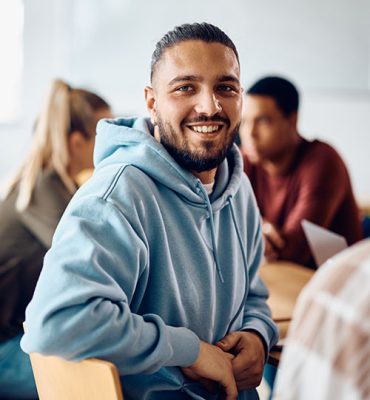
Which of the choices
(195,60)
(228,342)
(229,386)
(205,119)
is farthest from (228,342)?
(195,60)

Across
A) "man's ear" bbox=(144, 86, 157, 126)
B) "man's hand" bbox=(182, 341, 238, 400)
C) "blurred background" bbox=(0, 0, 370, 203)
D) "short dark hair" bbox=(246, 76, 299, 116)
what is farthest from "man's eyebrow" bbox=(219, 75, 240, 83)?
"blurred background" bbox=(0, 0, 370, 203)

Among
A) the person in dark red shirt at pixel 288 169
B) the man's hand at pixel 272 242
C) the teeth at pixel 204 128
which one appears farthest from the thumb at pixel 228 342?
the person in dark red shirt at pixel 288 169

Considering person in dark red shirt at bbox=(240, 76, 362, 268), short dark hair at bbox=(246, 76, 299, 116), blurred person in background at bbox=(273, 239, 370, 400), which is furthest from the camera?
short dark hair at bbox=(246, 76, 299, 116)

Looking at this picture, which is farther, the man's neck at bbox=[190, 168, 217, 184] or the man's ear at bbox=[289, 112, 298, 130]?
the man's ear at bbox=[289, 112, 298, 130]

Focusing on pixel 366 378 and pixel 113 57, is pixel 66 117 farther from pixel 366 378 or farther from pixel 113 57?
pixel 113 57

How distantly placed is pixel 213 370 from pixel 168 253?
0.77 ft

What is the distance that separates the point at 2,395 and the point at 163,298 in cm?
84

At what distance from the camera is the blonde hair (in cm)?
240

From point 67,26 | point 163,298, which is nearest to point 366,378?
point 163,298

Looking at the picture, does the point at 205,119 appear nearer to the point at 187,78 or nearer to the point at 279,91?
the point at 187,78

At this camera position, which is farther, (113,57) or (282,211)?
(113,57)

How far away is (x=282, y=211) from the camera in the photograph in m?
2.72

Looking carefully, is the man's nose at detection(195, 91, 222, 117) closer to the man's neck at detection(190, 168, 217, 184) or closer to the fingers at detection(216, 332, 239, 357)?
the man's neck at detection(190, 168, 217, 184)

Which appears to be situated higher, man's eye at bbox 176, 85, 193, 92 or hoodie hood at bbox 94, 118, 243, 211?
man's eye at bbox 176, 85, 193, 92
